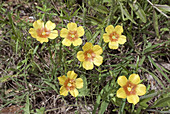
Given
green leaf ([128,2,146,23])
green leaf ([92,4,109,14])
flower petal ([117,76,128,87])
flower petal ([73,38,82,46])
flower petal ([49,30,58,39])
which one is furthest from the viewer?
green leaf ([92,4,109,14])

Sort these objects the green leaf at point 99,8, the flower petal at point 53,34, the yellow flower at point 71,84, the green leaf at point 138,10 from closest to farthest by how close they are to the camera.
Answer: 1. the yellow flower at point 71,84
2. the flower petal at point 53,34
3. the green leaf at point 138,10
4. the green leaf at point 99,8

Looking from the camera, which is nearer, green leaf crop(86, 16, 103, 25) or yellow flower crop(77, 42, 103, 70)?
yellow flower crop(77, 42, 103, 70)

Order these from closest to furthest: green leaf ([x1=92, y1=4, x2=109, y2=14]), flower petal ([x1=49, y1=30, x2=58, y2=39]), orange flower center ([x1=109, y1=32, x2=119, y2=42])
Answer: flower petal ([x1=49, y1=30, x2=58, y2=39]), orange flower center ([x1=109, y1=32, x2=119, y2=42]), green leaf ([x1=92, y1=4, x2=109, y2=14])

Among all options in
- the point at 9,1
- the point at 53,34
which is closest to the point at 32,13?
the point at 9,1

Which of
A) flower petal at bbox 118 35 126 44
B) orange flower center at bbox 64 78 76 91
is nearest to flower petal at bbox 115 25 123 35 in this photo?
flower petal at bbox 118 35 126 44

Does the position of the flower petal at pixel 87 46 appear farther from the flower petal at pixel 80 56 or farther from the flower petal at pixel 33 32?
the flower petal at pixel 33 32

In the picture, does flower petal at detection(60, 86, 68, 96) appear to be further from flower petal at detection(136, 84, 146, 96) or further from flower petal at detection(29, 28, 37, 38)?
flower petal at detection(136, 84, 146, 96)

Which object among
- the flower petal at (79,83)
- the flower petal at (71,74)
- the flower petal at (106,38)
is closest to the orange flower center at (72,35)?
the flower petal at (106,38)
